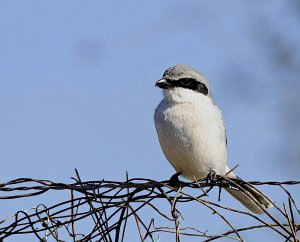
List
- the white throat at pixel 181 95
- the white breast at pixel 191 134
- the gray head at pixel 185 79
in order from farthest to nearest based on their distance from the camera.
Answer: the gray head at pixel 185 79
the white throat at pixel 181 95
the white breast at pixel 191 134

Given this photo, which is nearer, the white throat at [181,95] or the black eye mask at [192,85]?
the white throat at [181,95]

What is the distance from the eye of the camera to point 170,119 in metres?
4.54

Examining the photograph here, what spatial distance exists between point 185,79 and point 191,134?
0.56 m

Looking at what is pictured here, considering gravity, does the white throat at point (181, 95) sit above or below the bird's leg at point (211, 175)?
above

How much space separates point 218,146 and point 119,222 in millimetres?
1536

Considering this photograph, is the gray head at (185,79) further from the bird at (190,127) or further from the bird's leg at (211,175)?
the bird's leg at (211,175)

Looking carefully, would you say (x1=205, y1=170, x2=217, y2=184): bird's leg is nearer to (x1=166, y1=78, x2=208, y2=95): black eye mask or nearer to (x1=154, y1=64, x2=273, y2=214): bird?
(x1=154, y1=64, x2=273, y2=214): bird

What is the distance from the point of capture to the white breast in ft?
14.8

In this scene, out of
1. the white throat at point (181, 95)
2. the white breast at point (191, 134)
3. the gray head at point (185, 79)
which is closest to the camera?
the white breast at point (191, 134)

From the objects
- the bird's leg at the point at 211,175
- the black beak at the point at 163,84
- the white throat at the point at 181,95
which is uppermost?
the black beak at the point at 163,84

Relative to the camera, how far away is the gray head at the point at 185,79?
4.84 meters

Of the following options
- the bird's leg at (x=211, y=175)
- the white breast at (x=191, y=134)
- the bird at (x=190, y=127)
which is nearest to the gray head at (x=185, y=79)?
the bird at (x=190, y=127)

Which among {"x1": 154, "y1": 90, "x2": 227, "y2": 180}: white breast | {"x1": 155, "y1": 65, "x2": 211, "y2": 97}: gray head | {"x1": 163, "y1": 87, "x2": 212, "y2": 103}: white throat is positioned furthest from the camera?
{"x1": 155, "y1": 65, "x2": 211, "y2": 97}: gray head

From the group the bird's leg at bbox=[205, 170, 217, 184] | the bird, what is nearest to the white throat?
the bird
